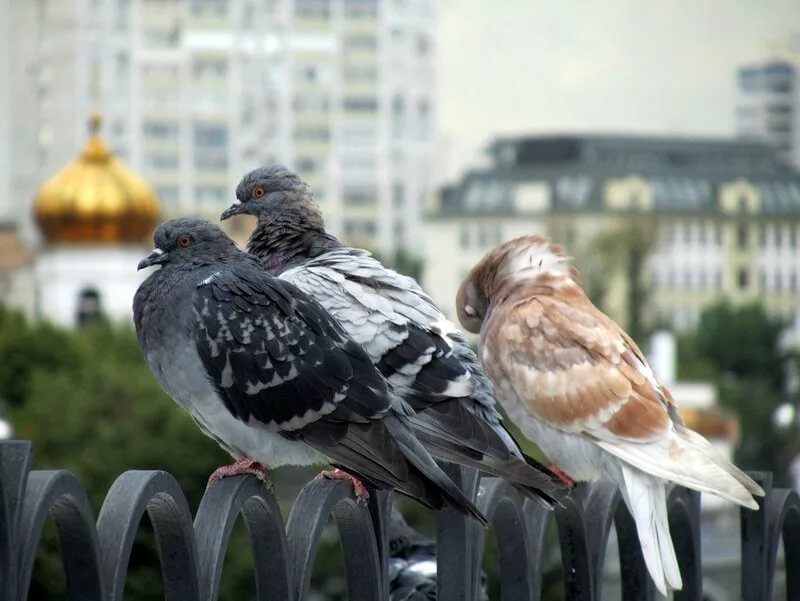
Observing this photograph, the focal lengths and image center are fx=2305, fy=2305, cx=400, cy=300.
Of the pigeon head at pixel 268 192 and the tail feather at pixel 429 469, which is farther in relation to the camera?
the pigeon head at pixel 268 192

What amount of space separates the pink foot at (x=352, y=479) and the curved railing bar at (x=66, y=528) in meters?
1.28

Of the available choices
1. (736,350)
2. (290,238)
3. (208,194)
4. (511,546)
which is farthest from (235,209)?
(208,194)

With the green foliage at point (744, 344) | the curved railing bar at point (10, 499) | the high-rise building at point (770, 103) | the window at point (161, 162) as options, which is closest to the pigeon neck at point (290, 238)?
the curved railing bar at point (10, 499)

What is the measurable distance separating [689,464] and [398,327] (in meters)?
0.87

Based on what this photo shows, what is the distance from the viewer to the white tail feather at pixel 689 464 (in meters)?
5.33

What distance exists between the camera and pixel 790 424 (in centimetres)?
8281

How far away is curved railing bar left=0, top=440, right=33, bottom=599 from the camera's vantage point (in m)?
3.77

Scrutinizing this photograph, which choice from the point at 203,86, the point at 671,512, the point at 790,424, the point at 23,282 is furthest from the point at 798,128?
the point at 671,512

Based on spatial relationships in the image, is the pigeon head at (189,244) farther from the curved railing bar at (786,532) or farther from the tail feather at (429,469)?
the curved railing bar at (786,532)

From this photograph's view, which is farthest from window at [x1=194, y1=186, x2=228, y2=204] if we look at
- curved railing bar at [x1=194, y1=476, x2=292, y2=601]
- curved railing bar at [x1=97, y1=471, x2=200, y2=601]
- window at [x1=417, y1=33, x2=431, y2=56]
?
curved railing bar at [x1=97, y1=471, x2=200, y2=601]

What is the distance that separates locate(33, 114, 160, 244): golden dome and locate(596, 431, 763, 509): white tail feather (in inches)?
2588

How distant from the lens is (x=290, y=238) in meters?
6.57

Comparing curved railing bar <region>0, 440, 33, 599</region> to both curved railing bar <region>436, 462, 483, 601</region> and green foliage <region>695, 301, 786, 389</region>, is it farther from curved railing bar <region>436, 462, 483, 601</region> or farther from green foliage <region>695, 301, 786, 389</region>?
green foliage <region>695, 301, 786, 389</region>

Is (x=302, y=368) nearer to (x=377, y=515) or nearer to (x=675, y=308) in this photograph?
(x=377, y=515)
